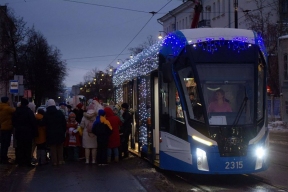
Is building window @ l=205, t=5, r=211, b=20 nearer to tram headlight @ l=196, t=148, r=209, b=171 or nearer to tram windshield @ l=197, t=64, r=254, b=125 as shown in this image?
tram windshield @ l=197, t=64, r=254, b=125

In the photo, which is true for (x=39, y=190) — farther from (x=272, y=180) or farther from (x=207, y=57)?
(x=272, y=180)

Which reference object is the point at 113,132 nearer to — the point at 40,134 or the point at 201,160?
the point at 40,134

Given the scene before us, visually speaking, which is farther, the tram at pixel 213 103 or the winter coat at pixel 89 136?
the winter coat at pixel 89 136

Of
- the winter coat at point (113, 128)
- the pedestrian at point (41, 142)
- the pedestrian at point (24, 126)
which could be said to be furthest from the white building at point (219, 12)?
the pedestrian at point (24, 126)

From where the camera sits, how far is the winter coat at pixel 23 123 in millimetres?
14383

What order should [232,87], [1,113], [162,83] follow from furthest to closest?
[1,113], [162,83], [232,87]

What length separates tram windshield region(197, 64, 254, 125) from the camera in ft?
38.6

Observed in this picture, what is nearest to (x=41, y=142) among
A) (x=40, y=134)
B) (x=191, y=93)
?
(x=40, y=134)

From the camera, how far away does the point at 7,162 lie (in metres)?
15.2

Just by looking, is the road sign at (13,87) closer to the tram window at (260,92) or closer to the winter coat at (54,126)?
the winter coat at (54,126)

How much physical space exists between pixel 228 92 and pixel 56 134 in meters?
4.90

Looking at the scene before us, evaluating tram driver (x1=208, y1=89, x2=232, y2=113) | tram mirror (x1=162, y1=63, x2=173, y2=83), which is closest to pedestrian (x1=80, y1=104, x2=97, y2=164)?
tram mirror (x1=162, y1=63, x2=173, y2=83)

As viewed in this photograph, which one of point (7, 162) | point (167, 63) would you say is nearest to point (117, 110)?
point (7, 162)

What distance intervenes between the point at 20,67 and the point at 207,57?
131 feet
